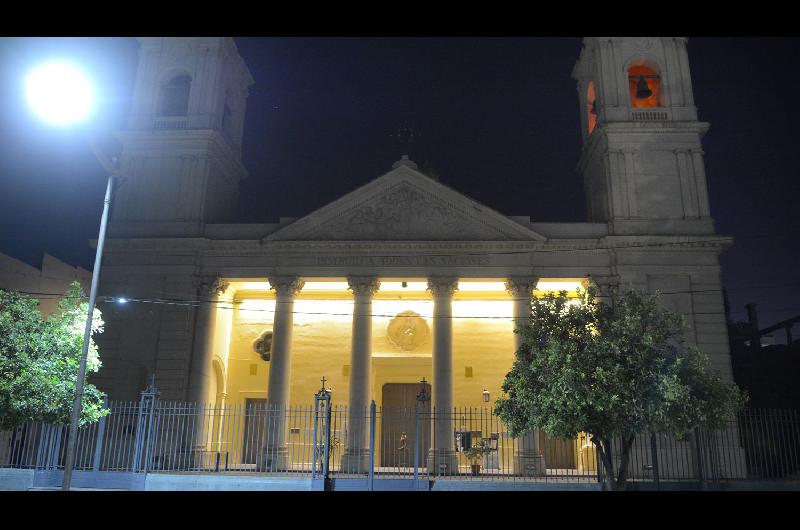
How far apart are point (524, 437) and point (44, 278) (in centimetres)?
2181

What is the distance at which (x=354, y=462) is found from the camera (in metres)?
24.3

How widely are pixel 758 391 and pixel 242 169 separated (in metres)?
28.1

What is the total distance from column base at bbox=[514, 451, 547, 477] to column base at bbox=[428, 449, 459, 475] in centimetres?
218

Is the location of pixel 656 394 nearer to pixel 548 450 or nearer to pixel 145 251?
pixel 548 450

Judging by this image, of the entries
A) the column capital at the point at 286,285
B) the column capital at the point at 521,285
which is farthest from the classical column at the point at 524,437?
the column capital at the point at 286,285

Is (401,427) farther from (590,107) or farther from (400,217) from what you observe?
(590,107)

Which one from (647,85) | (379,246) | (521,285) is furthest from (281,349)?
(647,85)

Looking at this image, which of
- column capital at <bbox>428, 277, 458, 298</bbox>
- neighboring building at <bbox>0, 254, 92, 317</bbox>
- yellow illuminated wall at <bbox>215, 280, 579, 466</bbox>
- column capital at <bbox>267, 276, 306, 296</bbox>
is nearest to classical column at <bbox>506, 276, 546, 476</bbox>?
column capital at <bbox>428, 277, 458, 298</bbox>

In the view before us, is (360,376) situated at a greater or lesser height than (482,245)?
lesser

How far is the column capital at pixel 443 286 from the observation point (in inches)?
1045

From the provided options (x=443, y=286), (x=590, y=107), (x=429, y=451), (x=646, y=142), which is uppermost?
(x=590, y=107)

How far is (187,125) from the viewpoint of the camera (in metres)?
30.1

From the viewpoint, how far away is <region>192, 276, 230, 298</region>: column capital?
2723cm

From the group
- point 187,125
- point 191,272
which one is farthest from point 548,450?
point 187,125
